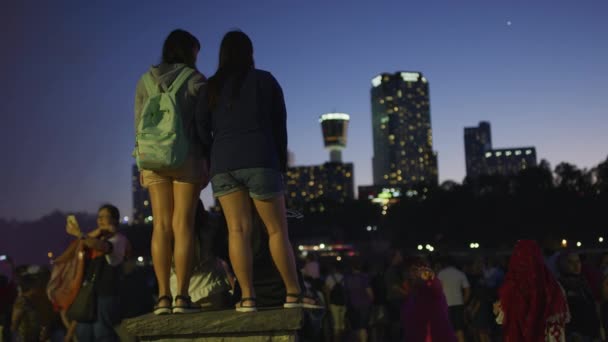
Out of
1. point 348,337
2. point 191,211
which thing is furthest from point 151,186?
point 348,337

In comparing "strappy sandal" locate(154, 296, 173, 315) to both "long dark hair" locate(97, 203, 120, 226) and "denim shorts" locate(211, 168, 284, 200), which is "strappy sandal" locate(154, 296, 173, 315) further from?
"long dark hair" locate(97, 203, 120, 226)

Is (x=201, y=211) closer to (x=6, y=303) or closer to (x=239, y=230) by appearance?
(x=239, y=230)

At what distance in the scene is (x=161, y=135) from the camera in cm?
464

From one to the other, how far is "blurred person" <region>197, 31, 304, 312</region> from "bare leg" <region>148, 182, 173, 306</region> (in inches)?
18.2

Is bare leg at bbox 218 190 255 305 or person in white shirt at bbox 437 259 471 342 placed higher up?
bare leg at bbox 218 190 255 305

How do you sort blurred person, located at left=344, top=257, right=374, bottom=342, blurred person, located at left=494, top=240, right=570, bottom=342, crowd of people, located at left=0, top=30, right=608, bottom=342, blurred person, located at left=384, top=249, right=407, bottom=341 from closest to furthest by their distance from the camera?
crowd of people, located at left=0, top=30, right=608, bottom=342
blurred person, located at left=494, top=240, right=570, bottom=342
blurred person, located at left=384, top=249, right=407, bottom=341
blurred person, located at left=344, top=257, right=374, bottom=342

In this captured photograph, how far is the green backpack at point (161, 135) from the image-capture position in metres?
4.61

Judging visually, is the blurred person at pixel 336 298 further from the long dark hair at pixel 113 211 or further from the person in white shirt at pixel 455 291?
the long dark hair at pixel 113 211

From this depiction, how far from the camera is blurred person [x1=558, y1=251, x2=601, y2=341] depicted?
900 cm

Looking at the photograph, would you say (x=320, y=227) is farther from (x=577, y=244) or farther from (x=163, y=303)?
(x=163, y=303)

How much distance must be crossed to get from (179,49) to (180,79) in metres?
0.24

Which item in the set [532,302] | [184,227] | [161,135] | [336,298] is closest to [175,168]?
[161,135]

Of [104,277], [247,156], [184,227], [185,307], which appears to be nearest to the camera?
[247,156]

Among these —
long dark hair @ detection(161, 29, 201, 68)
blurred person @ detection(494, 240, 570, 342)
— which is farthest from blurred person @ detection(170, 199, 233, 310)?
blurred person @ detection(494, 240, 570, 342)
